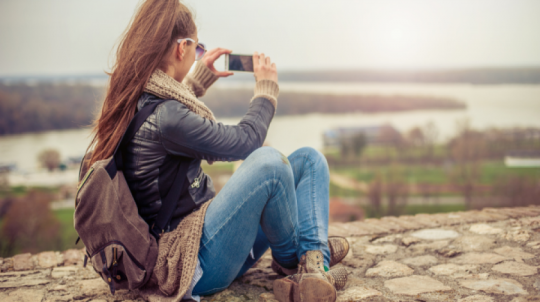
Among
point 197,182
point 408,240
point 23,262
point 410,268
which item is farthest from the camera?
point 408,240

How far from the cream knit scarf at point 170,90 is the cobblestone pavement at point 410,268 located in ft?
2.92

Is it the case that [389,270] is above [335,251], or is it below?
below

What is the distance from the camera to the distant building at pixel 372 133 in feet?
210

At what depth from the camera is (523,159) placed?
176ft

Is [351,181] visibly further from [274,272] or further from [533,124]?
[274,272]

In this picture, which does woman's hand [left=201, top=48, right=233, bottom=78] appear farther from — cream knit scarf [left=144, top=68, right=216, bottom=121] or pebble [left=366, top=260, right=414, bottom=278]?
pebble [left=366, top=260, right=414, bottom=278]

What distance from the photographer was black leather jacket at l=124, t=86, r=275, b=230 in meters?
1.51

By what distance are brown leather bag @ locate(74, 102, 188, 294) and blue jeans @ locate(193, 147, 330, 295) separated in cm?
21

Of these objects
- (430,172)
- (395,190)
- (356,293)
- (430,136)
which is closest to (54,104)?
(395,190)

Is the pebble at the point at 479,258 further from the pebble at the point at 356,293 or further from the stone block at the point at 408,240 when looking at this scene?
the pebble at the point at 356,293

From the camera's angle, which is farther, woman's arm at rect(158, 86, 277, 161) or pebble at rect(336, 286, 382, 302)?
pebble at rect(336, 286, 382, 302)

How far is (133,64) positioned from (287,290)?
1.12m

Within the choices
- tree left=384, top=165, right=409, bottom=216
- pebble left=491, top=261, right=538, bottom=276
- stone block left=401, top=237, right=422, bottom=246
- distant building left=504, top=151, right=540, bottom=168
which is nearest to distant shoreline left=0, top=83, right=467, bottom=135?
tree left=384, top=165, right=409, bottom=216

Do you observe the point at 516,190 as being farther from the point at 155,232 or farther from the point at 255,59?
the point at 155,232
